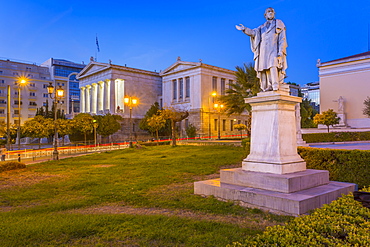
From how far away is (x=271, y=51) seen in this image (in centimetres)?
756

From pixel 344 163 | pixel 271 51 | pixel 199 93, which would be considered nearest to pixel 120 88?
pixel 199 93

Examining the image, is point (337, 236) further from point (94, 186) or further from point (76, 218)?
point (94, 186)

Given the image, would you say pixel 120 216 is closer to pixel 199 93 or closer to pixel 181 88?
pixel 199 93

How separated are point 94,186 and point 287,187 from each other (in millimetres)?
6397

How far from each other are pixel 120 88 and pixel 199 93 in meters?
18.1

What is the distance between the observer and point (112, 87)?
197ft

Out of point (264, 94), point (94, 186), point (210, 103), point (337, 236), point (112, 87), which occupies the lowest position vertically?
point (94, 186)

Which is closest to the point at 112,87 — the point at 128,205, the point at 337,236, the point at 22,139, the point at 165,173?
the point at 22,139

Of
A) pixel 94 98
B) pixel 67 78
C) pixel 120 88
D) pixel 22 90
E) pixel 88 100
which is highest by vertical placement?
pixel 67 78

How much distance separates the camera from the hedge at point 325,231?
119 inches

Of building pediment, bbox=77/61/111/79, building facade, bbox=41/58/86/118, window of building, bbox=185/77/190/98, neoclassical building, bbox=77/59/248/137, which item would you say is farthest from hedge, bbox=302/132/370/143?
building facade, bbox=41/58/86/118

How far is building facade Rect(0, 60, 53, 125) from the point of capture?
70.8 m

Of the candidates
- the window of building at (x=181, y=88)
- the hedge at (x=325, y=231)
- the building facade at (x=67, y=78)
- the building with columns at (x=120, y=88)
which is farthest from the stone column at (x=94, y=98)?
the hedge at (x=325, y=231)

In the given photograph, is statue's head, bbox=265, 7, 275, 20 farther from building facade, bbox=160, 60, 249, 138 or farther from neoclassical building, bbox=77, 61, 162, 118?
neoclassical building, bbox=77, 61, 162, 118
